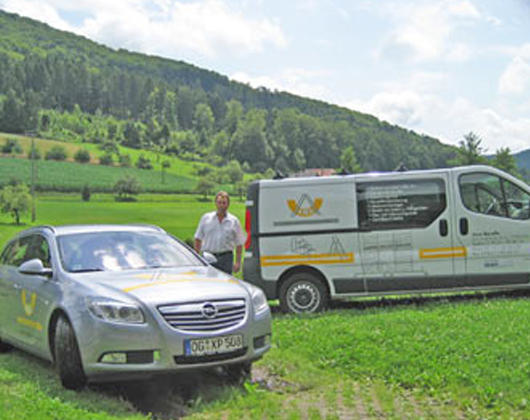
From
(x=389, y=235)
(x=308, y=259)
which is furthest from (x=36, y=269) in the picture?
(x=389, y=235)

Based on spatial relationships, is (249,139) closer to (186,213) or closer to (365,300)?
(186,213)

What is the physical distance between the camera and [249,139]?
170 m

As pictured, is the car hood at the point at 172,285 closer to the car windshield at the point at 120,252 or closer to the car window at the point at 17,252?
the car windshield at the point at 120,252

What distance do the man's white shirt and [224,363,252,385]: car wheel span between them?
13.1 feet

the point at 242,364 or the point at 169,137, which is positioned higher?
the point at 169,137

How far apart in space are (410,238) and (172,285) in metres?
5.64

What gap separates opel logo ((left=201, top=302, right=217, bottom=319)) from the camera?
6.09 meters

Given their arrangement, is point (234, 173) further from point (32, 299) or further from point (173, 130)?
point (32, 299)

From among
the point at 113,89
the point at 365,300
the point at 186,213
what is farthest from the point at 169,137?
the point at 365,300

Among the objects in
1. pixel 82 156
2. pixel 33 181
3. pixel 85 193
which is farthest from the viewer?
pixel 82 156

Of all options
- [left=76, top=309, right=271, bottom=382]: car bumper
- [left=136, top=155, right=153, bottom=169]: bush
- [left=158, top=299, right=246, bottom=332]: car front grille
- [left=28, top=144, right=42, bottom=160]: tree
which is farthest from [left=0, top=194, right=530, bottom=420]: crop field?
[left=136, top=155, right=153, bottom=169]: bush

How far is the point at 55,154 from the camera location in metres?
130

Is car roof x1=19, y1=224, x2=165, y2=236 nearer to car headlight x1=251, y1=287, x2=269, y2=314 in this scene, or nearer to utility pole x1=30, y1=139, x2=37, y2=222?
car headlight x1=251, y1=287, x2=269, y2=314

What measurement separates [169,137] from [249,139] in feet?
67.4
